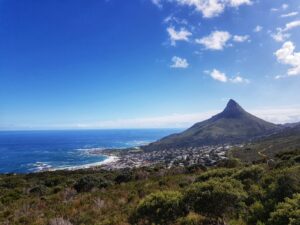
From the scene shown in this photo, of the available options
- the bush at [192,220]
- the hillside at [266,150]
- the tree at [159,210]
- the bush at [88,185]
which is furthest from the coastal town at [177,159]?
the bush at [192,220]

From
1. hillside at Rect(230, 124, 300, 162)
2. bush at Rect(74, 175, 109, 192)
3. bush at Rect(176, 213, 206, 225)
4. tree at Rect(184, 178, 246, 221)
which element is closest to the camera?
bush at Rect(176, 213, 206, 225)

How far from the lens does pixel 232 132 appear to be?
556ft

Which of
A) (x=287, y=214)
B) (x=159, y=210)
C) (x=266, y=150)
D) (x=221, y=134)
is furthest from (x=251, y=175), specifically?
(x=221, y=134)

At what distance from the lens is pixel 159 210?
8.53m

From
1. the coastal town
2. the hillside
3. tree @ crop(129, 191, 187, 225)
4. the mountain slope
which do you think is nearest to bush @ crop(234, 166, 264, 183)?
tree @ crop(129, 191, 187, 225)

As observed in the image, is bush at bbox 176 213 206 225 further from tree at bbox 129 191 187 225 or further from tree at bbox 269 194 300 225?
tree at bbox 269 194 300 225

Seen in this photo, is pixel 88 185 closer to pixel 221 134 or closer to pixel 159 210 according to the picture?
pixel 159 210

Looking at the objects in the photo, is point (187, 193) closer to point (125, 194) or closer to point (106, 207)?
point (106, 207)

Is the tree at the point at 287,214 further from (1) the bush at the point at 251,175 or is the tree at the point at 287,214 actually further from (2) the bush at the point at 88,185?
(2) the bush at the point at 88,185

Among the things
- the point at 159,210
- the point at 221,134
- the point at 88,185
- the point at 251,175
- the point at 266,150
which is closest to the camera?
the point at 159,210

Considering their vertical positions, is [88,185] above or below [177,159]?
above

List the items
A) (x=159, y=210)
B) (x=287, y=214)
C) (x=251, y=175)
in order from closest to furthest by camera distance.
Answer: (x=287, y=214) < (x=159, y=210) < (x=251, y=175)

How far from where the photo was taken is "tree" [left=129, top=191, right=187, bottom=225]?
845cm

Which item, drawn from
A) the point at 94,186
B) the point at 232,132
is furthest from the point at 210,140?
the point at 94,186
